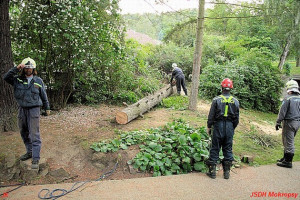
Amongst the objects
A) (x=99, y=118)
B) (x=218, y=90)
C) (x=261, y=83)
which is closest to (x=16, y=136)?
(x=99, y=118)

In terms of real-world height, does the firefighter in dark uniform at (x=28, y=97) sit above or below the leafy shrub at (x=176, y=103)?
above

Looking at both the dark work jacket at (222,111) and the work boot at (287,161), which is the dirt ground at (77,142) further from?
the work boot at (287,161)

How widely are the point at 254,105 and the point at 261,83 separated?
1.57 meters

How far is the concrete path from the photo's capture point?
391 centimetres

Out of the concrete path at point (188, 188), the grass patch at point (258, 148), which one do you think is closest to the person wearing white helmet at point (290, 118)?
the grass patch at point (258, 148)

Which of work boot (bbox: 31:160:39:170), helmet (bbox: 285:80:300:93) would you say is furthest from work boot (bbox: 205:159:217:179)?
work boot (bbox: 31:160:39:170)

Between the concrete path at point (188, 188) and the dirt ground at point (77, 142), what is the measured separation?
511mm

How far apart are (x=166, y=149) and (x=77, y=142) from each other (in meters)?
2.27

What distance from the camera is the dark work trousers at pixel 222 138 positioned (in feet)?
15.1

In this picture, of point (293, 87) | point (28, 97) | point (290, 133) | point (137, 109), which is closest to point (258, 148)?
point (290, 133)

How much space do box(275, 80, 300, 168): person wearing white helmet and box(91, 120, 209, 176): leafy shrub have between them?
196cm

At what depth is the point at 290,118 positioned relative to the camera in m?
5.54

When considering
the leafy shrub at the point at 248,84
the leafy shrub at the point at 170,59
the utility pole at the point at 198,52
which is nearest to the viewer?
the utility pole at the point at 198,52

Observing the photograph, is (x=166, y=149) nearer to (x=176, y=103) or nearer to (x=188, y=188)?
(x=188, y=188)
